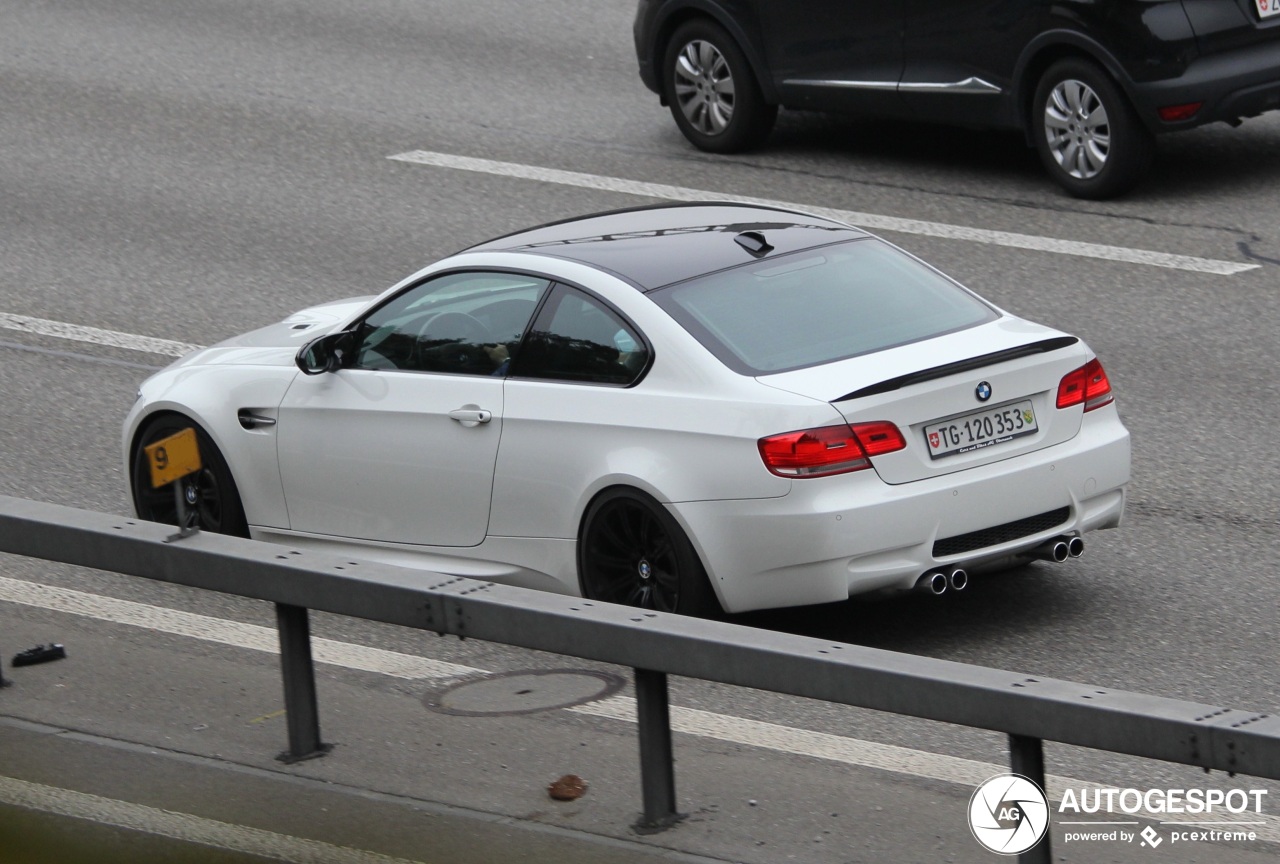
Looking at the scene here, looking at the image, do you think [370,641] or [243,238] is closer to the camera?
[370,641]

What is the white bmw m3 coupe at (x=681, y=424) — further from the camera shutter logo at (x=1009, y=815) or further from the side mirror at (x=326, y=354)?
the camera shutter logo at (x=1009, y=815)

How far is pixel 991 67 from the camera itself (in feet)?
43.0

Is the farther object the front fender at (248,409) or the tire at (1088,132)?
the tire at (1088,132)

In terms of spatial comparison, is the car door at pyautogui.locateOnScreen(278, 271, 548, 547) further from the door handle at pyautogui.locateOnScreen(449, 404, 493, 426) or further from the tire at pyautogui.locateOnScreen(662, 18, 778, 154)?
the tire at pyautogui.locateOnScreen(662, 18, 778, 154)

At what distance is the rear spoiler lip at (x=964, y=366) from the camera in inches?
266

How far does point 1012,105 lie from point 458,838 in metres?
8.70

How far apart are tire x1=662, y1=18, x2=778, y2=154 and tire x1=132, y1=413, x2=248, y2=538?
6.87 meters

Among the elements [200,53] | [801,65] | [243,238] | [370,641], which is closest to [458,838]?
[370,641]

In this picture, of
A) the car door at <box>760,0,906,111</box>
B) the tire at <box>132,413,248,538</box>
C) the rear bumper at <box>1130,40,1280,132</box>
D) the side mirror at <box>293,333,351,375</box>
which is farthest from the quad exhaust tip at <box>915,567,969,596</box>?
the car door at <box>760,0,906,111</box>

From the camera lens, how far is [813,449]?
263 inches

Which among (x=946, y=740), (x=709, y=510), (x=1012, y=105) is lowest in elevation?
(x=946, y=740)

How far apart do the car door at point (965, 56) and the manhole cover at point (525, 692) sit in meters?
7.08

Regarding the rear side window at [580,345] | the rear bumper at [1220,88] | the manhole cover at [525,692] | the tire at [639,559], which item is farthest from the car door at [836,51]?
the manhole cover at [525,692]

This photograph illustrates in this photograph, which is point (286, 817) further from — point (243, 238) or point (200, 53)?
point (200, 53)
